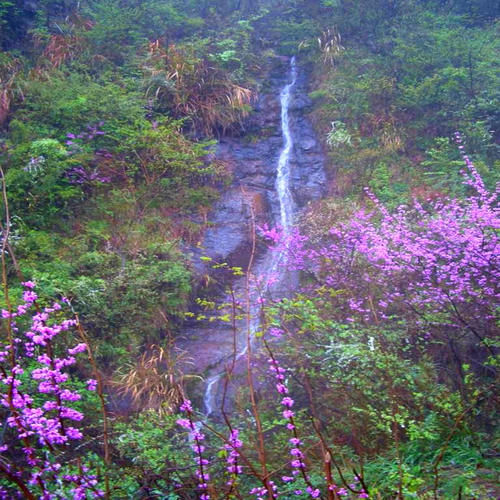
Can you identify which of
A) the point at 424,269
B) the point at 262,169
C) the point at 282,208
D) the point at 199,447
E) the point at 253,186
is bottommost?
the point at 424,269

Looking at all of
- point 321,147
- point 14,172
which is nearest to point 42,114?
point 14,172

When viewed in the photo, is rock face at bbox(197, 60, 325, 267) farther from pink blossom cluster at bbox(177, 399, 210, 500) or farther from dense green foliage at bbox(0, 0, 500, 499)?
pink blossom cluster at bbox(177, 399, 210, 500)

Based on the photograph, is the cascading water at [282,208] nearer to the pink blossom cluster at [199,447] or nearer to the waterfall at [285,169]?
the waterfall at [285,169]

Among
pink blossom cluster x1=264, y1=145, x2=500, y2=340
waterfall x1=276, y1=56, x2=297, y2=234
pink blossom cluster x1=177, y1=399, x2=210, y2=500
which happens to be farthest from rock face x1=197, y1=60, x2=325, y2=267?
pink blossom cluster x1=177, y1=399, x2=210, y2=500

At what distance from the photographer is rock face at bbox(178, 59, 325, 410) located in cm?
712

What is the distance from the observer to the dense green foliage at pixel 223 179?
4.07 meters

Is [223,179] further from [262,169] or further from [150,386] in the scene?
[150,386]

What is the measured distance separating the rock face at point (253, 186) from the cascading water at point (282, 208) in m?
0.10

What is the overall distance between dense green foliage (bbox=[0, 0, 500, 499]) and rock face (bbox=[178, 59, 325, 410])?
0.31m

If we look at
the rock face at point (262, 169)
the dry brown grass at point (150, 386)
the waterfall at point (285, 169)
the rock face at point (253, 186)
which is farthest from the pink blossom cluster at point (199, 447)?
the waterfall at point (285, 169)

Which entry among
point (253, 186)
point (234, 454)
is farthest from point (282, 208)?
point (234, 454)

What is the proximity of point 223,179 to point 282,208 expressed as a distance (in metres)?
1.38

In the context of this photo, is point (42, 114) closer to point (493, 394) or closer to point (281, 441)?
point (281, 441)

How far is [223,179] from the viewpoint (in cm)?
974
